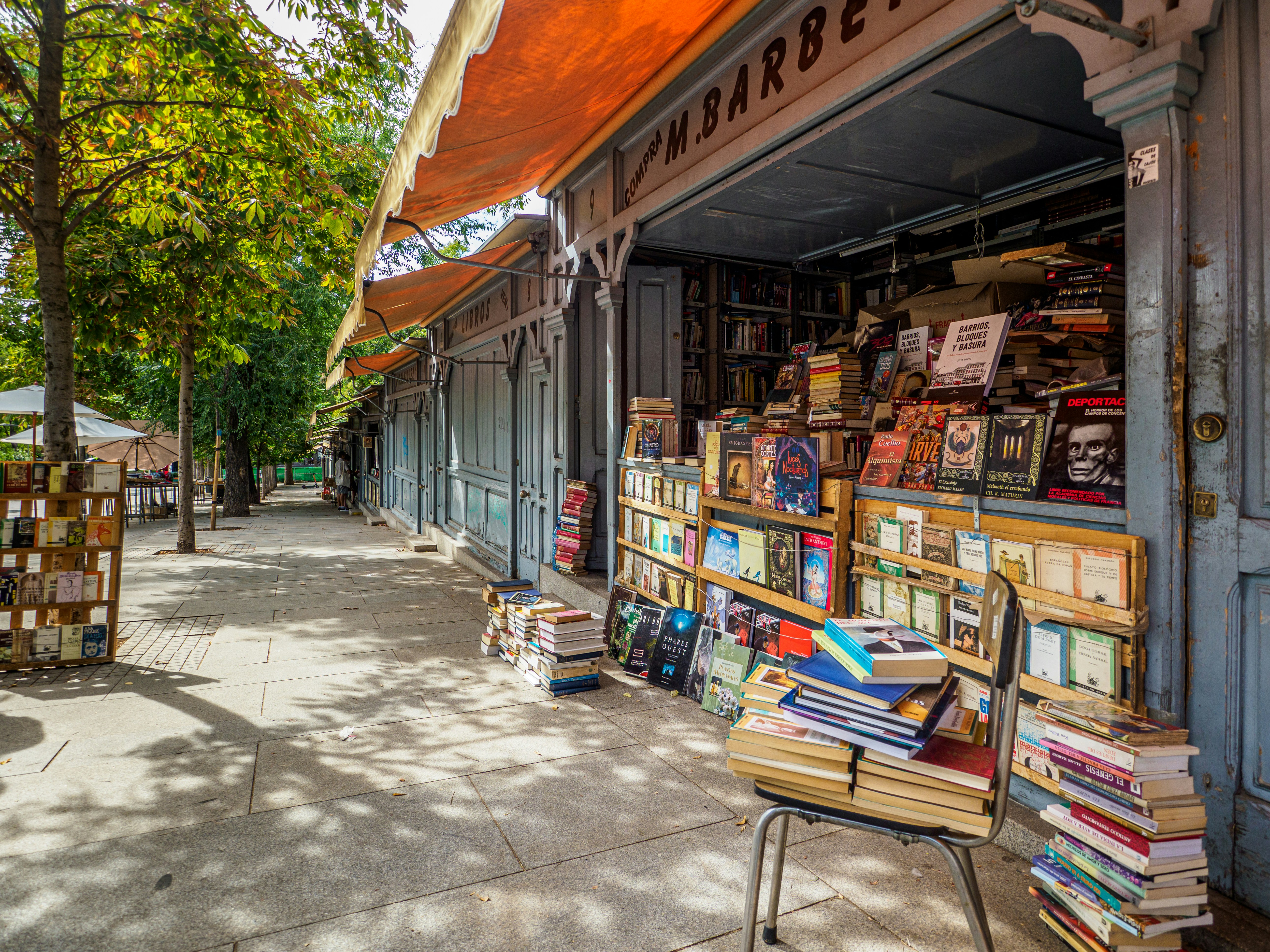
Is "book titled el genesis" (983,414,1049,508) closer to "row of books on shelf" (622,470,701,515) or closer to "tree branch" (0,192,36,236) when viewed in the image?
"row of books on shelf" (622,470,701,515)

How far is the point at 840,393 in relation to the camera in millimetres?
4570

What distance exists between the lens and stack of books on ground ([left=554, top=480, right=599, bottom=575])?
7.07 m

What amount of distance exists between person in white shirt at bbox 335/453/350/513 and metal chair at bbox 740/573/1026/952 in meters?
23.7

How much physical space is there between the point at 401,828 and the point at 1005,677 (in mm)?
2599

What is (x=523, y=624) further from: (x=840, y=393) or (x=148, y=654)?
(x=148, y=654)

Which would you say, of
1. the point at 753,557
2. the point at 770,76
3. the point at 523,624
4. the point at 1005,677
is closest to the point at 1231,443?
the point at 1005,677

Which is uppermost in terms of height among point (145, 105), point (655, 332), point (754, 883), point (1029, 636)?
point (145, 105)

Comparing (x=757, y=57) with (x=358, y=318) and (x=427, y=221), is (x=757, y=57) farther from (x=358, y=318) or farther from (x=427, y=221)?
(x=358, y=318)

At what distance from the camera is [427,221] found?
5.64 meters

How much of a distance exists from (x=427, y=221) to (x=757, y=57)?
2720mm

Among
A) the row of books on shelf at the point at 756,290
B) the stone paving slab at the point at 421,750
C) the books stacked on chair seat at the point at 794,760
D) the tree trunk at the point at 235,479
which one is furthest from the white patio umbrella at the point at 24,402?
the tree trunk at the point at 235,479

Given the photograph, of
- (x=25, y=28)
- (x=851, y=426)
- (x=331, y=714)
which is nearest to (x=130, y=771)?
(x=331, y=714)

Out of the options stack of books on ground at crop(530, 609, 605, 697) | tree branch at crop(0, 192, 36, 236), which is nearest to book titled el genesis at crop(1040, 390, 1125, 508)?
stack of books on ground at crop(530, 609, 605, 697)

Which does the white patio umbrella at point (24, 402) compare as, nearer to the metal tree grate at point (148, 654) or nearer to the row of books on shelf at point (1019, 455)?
the metal tree grate at point (148, 654)
